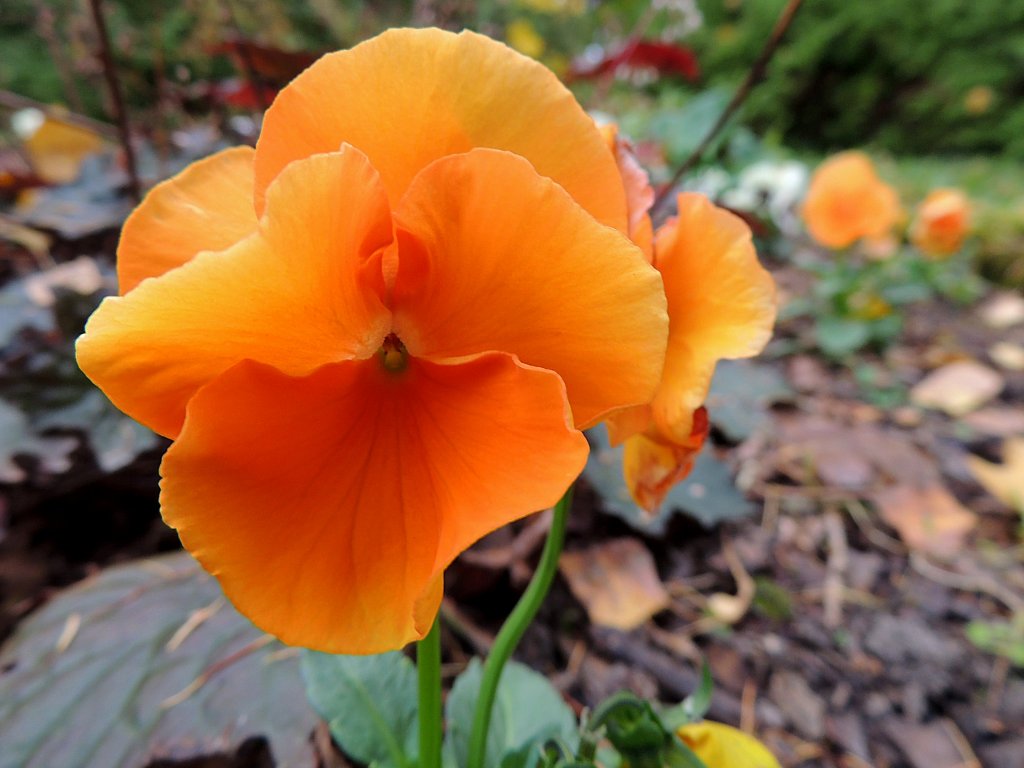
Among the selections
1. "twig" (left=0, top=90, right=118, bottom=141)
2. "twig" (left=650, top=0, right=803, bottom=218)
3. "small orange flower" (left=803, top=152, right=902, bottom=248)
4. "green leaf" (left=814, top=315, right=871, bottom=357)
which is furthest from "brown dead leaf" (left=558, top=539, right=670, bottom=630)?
"small orange flower" (left=803, top=152, right=902, bottom=248)

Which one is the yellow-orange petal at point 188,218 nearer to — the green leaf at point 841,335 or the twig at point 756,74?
the twig at point 756,74

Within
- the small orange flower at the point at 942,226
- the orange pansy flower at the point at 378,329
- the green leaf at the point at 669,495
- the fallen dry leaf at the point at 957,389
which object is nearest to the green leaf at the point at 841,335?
the fallen dry leaf at the point at 957,389

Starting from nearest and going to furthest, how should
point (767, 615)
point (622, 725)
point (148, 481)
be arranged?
point (622, 725) < point (148, 481) < point (767, 615)

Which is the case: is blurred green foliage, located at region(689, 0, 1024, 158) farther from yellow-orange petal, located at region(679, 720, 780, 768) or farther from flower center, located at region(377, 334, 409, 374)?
flower center, located at region(377, 334, 409, 374)

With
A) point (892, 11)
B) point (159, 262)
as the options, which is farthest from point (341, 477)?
Result: point (892, 11)

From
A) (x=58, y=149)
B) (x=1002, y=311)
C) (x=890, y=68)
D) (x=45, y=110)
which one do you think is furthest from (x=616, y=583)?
(x=890, y=68)

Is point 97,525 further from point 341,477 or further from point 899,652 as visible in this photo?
point 899,652

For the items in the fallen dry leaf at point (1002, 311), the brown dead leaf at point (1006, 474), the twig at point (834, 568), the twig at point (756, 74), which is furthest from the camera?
the fallen dry leaf at point (1002, 311)
